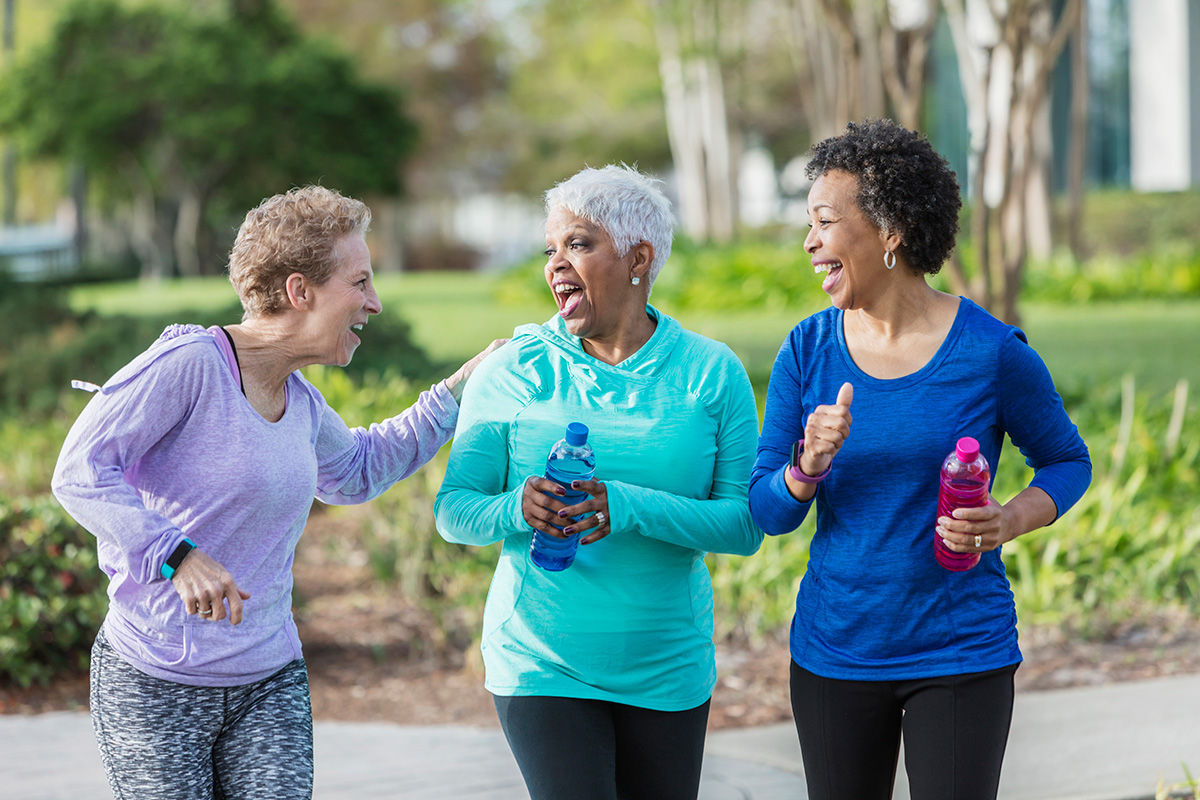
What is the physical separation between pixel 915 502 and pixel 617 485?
62 centimetres

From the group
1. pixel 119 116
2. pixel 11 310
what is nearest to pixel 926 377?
pixel 11 310

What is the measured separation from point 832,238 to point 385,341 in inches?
321

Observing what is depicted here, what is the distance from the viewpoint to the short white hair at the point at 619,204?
292 cm

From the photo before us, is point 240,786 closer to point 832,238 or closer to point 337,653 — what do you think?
point 832,238

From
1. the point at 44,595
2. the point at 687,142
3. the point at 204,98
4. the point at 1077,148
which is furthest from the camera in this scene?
the point at 687,142

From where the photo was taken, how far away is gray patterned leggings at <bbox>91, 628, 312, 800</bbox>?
2709 millimetres

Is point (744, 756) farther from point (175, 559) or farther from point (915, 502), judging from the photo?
point (175, 559)

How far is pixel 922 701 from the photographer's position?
8.97ft

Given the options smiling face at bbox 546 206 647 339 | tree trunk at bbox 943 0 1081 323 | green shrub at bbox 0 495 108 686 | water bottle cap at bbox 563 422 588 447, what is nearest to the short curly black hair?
smiling face at bbox 546 206 647 339

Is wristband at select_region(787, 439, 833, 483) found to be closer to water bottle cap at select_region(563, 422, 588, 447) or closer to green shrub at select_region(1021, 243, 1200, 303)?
water bottle cap at select_region(563, 422, 588, 447)

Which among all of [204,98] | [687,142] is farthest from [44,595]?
[204,98]

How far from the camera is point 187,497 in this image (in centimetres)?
272

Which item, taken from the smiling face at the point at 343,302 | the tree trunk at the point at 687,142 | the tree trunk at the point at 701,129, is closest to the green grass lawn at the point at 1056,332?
the smiling face at the point at 343,302

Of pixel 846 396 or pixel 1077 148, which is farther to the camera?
pixel 1077 148
